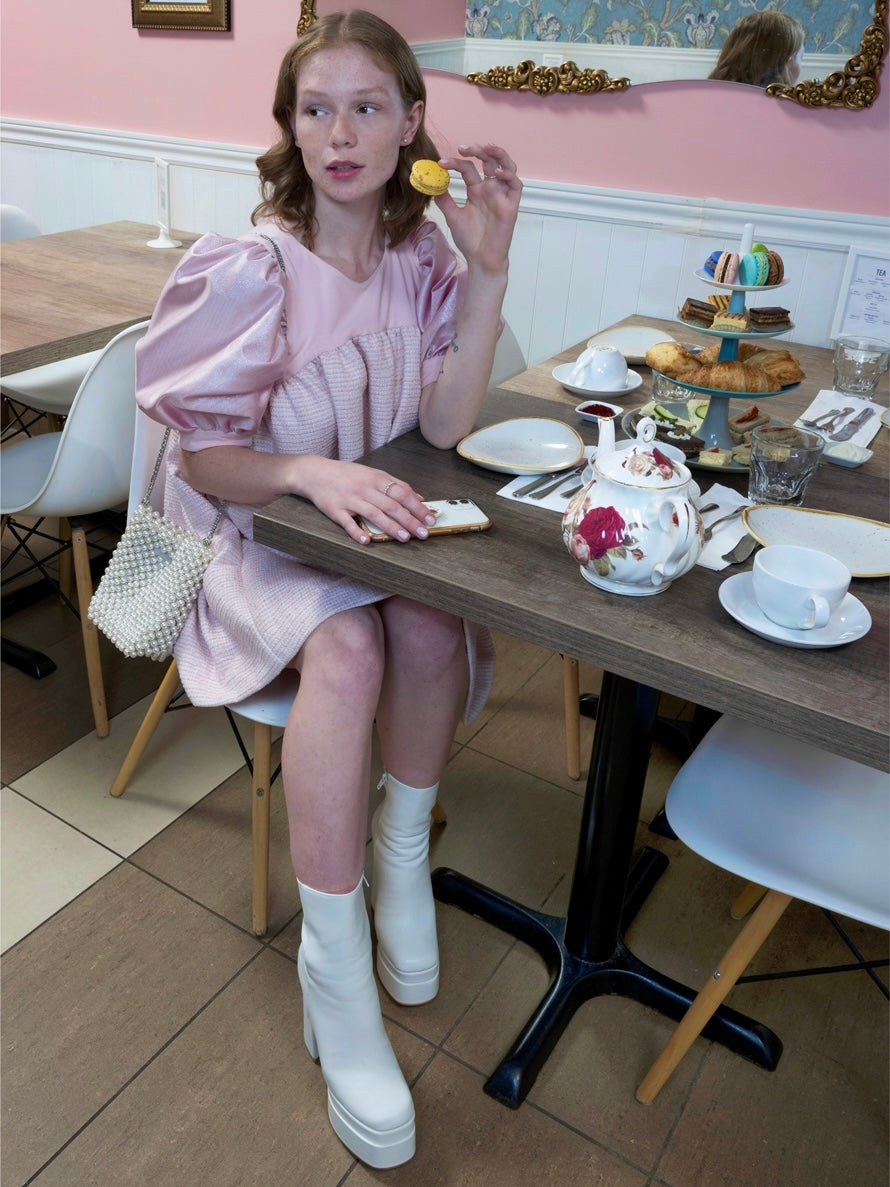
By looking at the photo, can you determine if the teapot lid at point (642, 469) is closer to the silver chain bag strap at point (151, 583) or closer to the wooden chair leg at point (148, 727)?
the silver chain bag strap at point (151, 583)

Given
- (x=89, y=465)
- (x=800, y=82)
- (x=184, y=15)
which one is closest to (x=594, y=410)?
(x=89, y=465)

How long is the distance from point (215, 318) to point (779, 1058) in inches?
49.6

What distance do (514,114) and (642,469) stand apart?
1.79m

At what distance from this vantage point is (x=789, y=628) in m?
0.92

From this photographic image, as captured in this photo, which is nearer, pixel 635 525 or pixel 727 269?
pixel 635 525

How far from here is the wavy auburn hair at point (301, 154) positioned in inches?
49.3

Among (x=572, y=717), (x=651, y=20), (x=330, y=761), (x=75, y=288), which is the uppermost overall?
(x=651, y=20)

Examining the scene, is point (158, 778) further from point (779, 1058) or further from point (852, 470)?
point (852, 470)

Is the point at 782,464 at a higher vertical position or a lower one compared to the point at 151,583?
higher

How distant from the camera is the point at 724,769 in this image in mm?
1182

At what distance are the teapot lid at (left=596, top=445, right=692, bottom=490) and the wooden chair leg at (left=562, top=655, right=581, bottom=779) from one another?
2.77 feet

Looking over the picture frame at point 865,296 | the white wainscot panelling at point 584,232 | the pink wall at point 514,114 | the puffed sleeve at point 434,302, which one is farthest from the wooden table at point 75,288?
the picture frame at point 865,296

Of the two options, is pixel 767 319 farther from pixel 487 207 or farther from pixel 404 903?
pixel 404 903

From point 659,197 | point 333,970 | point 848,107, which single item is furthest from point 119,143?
point 333,970
